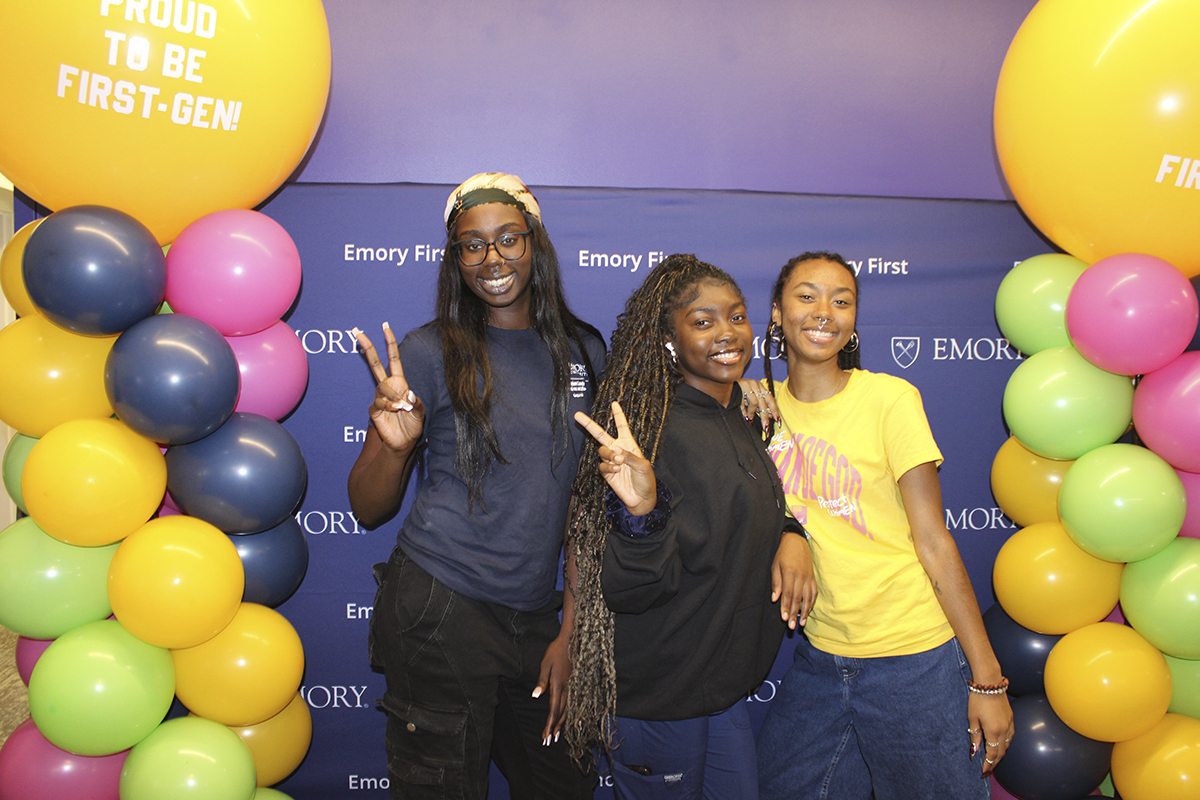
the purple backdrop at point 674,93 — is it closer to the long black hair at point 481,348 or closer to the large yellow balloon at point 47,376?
the long black hair at point 481,348

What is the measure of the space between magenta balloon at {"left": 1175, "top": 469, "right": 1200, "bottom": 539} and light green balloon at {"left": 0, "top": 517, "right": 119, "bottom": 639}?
2.59 m

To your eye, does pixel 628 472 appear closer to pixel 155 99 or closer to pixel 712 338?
pixel 712 338

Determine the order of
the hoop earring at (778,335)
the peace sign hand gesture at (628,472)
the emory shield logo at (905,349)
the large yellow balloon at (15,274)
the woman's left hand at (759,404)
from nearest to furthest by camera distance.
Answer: the peace sign hand gesture at (628,472) < the large yellow balloon at (15,274) < the woman's left hand at (759,404) < the hoop earring at (778,335) < the emory shield logo at (905,349)

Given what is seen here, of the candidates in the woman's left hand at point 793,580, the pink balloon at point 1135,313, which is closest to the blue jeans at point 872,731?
the woman's left hand at point 793,580

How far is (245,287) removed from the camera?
163 cm

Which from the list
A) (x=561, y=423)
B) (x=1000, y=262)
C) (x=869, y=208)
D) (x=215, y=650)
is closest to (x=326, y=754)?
(x=215, y=650)

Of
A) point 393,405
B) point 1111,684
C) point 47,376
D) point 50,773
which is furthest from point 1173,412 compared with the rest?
point 50,773

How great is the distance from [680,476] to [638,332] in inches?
14.7

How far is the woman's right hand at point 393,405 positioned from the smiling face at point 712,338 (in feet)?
1.97

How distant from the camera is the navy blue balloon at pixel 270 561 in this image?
68.9 inches

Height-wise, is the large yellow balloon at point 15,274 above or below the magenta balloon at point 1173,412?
above

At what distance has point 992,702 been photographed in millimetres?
1573

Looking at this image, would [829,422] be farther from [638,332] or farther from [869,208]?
[869,208]

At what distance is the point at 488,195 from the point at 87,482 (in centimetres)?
106
